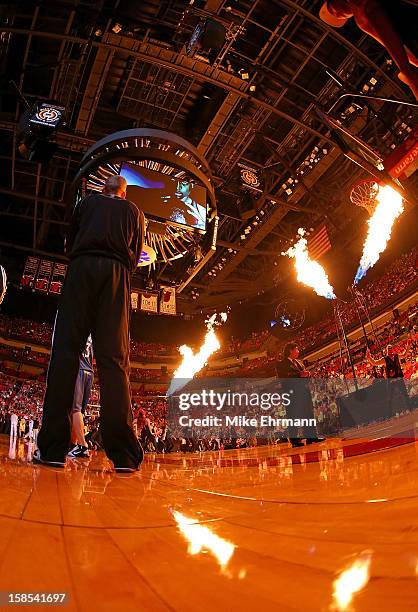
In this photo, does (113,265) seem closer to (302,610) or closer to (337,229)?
(302,610)

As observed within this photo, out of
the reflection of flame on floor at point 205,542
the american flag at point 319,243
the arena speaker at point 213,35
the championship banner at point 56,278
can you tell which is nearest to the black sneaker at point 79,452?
the reflection of flame on floor at point 205,542

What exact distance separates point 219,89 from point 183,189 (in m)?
4.34

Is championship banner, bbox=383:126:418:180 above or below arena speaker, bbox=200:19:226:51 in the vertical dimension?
below

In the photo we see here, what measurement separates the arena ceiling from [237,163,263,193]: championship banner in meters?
0.25

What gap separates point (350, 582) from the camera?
0.36 metres

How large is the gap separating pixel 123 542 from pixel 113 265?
1528 millimetres

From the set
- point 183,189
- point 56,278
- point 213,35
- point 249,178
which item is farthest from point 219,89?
point 56,278

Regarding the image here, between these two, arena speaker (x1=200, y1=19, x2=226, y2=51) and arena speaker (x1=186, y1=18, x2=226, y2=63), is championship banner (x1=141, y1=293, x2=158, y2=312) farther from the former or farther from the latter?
arena speaker (x1=200, y1=19, x2=226, y2=51)

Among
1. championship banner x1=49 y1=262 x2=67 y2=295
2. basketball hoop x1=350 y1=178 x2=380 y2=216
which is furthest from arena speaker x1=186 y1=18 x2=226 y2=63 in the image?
championship banner x1=49 y1=262 x2=67 y2=295

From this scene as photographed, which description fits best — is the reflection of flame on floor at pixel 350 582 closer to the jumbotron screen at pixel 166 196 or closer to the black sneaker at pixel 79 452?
the black sneaker at pixel 79 452

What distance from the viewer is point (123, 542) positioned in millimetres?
536

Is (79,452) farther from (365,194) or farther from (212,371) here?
(212,371)

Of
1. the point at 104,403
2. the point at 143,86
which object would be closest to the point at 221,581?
the point at 104,403

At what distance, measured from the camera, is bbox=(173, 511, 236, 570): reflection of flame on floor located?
0.48m
